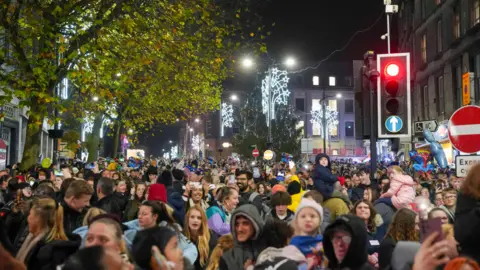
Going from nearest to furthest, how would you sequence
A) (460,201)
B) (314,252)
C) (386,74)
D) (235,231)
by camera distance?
(460,201)
(314,252)
(235,231)
(386,74)

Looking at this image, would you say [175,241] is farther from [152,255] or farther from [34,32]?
[34,32]

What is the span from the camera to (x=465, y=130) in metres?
Answer: 7.29

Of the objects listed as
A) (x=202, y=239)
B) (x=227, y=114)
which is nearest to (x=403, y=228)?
(x=202, y=239)

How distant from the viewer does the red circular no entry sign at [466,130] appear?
718cm

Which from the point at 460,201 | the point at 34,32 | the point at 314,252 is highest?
the point at 34,32

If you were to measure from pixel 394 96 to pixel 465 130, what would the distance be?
5.05 feet

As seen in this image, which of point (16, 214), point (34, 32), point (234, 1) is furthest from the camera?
point (234, 1)

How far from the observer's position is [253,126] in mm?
55500

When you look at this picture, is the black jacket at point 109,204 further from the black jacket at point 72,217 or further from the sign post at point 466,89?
the sign post at point 466,89

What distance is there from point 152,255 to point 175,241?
0.20 metres

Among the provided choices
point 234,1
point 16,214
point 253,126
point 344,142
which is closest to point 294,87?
point 344,142

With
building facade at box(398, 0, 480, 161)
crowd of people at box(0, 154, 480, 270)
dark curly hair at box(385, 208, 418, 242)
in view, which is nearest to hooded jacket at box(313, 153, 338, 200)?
crowd of people at box(0, 154, 480, 270)

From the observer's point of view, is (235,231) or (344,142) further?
(344,142)

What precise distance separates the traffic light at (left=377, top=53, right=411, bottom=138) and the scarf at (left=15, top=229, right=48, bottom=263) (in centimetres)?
523
